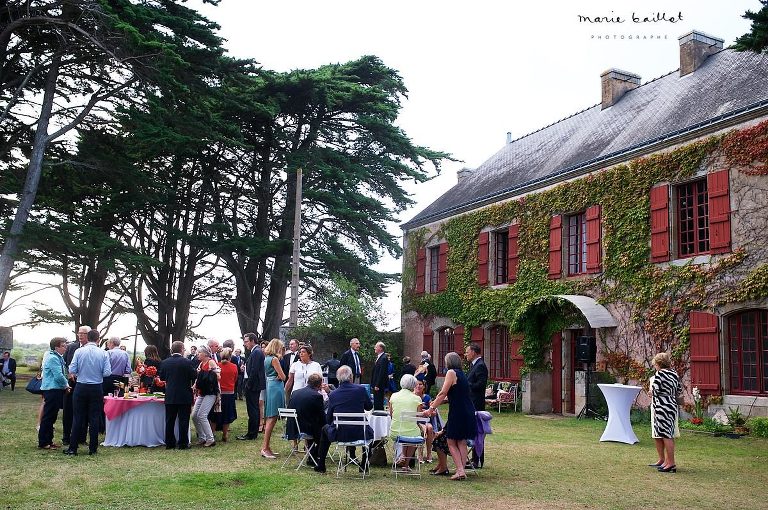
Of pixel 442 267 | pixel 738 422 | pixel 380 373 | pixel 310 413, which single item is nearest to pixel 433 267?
pixel 442 267

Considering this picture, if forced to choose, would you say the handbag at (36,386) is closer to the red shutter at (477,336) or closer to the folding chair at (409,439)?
the folding chair at (409,439)

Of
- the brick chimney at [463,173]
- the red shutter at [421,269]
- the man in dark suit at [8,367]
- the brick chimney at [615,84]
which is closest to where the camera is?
the brick chimney at [615,84]

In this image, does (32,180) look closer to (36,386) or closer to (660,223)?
(36,386)

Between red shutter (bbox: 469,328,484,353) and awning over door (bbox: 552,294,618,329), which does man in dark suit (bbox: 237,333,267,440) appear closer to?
awning over door (bbox: 552,294,618,329)

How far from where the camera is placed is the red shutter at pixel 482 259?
2222 cm

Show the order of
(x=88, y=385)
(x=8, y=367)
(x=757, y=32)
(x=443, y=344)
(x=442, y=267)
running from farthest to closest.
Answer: (x=443, y=344) < (x=442, y=267) < (x=8, y=367) < (x=88, y=385) < (x=757, y=32)

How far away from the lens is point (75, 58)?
20016 millimetres

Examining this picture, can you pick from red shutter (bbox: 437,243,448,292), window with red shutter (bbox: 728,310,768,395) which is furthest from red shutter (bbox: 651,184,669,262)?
red shutter (bbox: 437,243,448,292)

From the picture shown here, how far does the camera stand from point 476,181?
25781 millimetres

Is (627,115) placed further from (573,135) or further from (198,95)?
(198,95)

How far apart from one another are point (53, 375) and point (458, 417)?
5577 millimetres

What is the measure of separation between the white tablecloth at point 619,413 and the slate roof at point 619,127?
688 cm

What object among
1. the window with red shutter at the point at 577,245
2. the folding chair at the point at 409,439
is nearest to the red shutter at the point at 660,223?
the window with red shutter at the point at 577,245

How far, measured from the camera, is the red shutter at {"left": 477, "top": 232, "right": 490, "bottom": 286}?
2222 cm
